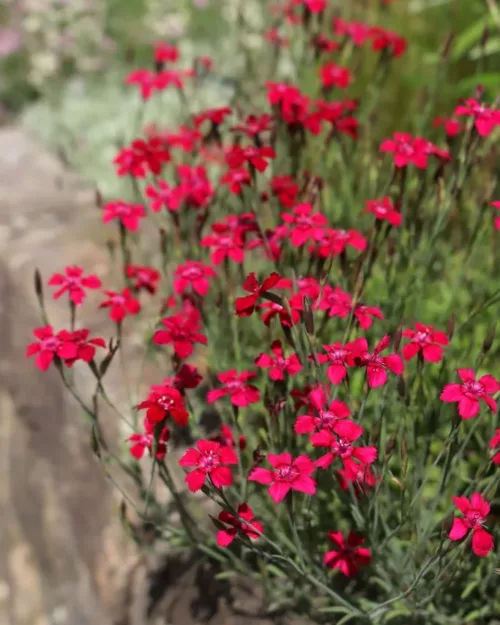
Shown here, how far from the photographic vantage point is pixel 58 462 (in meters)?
2.98

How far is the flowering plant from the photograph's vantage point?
1.60 m

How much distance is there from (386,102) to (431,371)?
97.8 inches

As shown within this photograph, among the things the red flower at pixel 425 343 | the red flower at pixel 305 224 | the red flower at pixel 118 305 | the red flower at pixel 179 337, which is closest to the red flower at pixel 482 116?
the red flower at pixel 305 224

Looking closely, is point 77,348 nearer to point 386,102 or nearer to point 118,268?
point 118,268

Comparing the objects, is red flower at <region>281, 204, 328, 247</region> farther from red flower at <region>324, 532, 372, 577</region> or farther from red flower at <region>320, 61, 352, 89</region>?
red flower at <region>320, 61, 352, 89</region>

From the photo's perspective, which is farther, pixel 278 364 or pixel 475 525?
pixel 278 364

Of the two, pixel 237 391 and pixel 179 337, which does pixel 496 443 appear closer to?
pixel 237 391

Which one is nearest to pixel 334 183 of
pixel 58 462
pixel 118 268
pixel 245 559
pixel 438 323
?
pixel 118 268

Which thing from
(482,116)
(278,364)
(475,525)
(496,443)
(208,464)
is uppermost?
(482,116)

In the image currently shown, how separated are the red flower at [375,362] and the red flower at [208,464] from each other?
1.18ft

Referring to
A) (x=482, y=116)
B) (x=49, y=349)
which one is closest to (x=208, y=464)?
(x=49, y=349)

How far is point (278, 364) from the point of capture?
177 centimetres

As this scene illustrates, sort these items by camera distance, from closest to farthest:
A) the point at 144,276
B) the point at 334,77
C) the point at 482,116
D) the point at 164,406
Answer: the point at 164,406
the point at 482,116
the point at 144,276
the point at 334,77

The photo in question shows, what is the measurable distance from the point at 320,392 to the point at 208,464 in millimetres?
333
